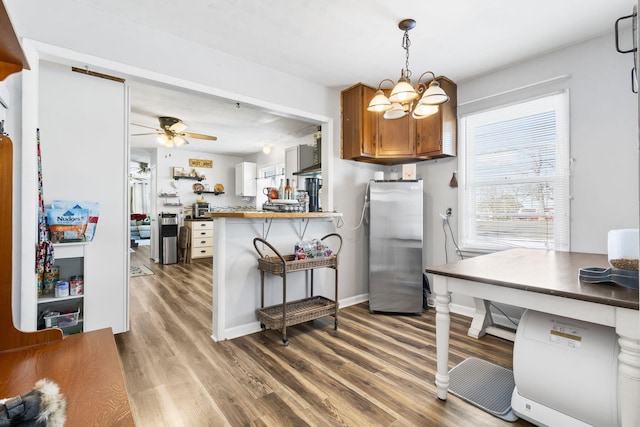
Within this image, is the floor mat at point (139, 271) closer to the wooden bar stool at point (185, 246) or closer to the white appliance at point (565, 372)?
the wooden bar stool at point (185, 246)

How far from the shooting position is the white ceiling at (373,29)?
2102mm

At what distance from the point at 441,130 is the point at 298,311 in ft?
7.88

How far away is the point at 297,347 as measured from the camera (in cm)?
255

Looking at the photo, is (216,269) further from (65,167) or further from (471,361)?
(471,361)

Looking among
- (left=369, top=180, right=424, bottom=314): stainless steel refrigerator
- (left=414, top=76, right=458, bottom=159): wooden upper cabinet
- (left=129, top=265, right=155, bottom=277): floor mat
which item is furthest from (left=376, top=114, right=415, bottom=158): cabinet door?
(left=129, top=265, right=155, bottom=277): floor mat

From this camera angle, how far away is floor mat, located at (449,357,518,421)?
1.75 meters

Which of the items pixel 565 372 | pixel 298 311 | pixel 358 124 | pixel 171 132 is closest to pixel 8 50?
pixel 298 311

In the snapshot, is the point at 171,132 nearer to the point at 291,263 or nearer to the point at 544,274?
the point at 291,263

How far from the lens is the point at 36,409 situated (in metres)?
0.68

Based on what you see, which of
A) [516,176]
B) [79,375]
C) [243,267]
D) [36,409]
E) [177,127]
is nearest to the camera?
[36,409]

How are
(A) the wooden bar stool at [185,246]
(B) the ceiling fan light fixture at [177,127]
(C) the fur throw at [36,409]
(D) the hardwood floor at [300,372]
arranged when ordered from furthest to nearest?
(A) the wooden bar stool at [185,246] → (B) the ceiling fan light fixture at [177,127] → (D) the hardwood floor at [300,372] → (C) the fur throw at [36,409]

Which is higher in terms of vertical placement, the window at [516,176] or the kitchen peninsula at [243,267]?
the window at [516,176]

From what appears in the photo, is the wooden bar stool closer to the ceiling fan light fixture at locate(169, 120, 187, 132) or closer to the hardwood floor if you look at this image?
the ceiling fan light fixture at locate(169, 120, 187, 132)

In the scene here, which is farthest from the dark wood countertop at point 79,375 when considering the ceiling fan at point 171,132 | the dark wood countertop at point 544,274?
the ceiling fan at point 171,132
